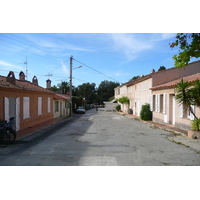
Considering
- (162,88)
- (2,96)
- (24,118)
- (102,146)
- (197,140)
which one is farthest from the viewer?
(162,88)

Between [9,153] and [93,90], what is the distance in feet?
226

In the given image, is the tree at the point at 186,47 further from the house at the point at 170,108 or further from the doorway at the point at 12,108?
the doorway at the point at 12,108

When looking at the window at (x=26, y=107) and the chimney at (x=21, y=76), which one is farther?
the chimney at (x=21, y=76)

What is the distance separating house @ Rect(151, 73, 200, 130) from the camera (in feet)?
39.0

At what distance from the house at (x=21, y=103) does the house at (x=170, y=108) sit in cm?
966

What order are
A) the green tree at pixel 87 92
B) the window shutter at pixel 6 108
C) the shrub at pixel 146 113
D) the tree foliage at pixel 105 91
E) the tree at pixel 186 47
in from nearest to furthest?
the tree at pixel 186 47
the window shutter at pixel 6 108
the shrub at pixel 146 113
the tree foliage at pixel 105 91
the green tree at pixel 87 92

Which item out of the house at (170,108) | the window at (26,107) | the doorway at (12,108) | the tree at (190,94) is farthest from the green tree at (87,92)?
the tree at (190,94)

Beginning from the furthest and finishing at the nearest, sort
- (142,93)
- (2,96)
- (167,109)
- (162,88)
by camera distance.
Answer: (142,93), (162,88), (167,109), (2,96)

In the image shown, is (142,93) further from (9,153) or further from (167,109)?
(9,153)

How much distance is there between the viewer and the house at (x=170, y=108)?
11.9 m

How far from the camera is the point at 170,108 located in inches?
571

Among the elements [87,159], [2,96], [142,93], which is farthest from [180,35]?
[142,93]

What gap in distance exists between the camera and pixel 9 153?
6672mm

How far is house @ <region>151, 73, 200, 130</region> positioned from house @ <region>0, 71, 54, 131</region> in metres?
9.66
